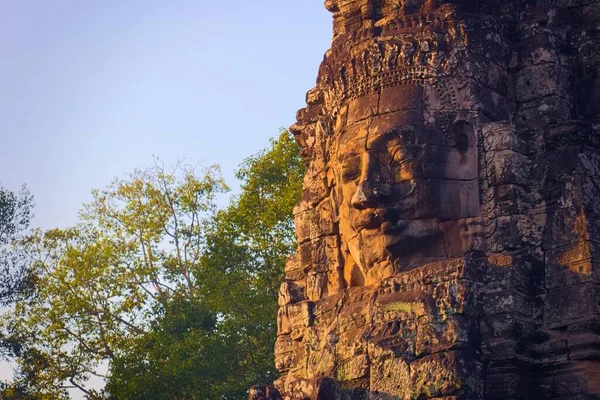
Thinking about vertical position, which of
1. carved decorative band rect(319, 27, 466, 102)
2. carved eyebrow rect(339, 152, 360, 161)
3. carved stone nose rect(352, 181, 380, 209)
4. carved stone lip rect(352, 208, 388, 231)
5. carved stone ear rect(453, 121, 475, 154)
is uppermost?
carved decorative band rect(319, 27, 466, 102)

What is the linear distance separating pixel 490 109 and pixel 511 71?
54 centimetres

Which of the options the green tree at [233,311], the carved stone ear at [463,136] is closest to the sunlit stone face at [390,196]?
the carved stone ear at [463,136]

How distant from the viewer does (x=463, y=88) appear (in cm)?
1287

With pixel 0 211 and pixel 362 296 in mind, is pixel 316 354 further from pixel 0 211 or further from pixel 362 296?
pixel 0 211

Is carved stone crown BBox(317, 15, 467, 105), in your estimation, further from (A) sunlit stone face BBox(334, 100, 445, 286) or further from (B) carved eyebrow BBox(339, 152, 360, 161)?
(B) carved eyebrow BBox(339, 152, 360, 161)

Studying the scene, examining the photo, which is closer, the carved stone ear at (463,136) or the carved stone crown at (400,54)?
the carved stone ear at (463,136)

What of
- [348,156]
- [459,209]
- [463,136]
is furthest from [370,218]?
[463,136]

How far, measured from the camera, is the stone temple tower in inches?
471

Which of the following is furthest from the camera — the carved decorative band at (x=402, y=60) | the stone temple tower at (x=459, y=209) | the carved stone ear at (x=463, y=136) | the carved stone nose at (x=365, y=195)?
the carved decorative band at (x=402, y=60)

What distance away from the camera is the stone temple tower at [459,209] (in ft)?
39.2

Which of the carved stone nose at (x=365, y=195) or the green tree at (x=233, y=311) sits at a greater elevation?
the green tree at (x=233, y=311)

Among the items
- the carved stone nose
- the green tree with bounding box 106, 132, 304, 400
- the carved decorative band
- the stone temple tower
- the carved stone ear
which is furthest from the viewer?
the green tree with bounding box 106, 132, 304, 400

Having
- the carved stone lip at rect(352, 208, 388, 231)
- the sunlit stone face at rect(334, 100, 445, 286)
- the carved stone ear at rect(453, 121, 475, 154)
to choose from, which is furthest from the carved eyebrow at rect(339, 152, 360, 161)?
the carved stone ear at rect(453, 121, 475, 154)

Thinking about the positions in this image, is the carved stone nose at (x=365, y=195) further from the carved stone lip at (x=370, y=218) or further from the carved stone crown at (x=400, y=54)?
the carved stone crown at (x=400, y=54)
